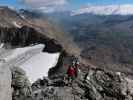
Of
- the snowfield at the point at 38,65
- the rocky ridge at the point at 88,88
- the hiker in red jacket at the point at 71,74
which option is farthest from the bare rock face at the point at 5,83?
the snowfield at the point at 38,65

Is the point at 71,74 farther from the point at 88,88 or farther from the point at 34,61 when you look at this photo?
the point at 34,61

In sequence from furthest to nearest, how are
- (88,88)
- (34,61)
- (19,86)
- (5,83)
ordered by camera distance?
(34,61)
(88,88)
(19,86)
(5,83)

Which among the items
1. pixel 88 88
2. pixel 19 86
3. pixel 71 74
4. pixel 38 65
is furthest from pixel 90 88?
pixel 38 65

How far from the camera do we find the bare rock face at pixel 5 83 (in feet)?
86.8

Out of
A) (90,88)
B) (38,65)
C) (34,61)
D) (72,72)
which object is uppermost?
(72,72)

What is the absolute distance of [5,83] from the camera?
27.2 metres

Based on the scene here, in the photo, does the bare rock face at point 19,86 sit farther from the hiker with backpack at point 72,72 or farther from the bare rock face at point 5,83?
the hiker with backpack at point 72,72

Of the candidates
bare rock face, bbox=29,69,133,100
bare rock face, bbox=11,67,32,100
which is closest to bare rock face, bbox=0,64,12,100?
bare rock face, bbox=11,67,32,100

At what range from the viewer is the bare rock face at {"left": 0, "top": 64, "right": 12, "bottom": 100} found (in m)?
26.5

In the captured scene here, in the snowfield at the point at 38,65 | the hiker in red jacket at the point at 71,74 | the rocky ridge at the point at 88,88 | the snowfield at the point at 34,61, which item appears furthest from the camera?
the snowfield at the point at 34,61

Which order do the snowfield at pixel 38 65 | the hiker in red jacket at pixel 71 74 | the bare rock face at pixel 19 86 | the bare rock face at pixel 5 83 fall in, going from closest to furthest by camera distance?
the bare rock face at pixel 5 83, the bare rock face at pixel 19 86, the hiker in red jacket at pixel 71 74, the snowfield at pixel 38 65

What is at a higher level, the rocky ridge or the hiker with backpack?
the hiker with backpack

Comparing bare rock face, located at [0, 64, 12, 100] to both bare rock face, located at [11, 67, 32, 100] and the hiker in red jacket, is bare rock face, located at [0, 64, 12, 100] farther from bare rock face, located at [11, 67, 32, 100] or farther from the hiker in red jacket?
the hiker in red jacket

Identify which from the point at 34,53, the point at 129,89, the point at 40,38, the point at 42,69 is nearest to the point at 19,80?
the point at 129,89
